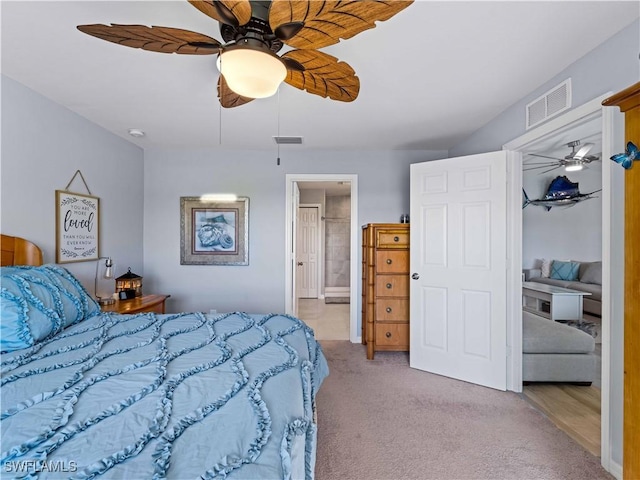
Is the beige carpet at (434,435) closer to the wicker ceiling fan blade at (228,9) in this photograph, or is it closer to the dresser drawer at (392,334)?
the dresser drawer at (392,334)

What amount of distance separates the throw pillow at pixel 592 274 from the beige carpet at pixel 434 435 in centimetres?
381

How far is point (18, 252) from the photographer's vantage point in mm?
2135

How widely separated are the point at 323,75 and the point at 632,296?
61.2 inches

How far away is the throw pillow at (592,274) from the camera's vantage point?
16.4 feet

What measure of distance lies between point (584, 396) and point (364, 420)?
6.18ft

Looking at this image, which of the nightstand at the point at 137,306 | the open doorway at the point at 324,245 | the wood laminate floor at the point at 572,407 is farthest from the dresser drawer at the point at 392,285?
the open doorway at the point at 324,245

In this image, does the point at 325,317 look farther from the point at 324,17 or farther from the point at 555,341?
the point at 324,17

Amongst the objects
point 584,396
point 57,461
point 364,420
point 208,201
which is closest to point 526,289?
point 584,396

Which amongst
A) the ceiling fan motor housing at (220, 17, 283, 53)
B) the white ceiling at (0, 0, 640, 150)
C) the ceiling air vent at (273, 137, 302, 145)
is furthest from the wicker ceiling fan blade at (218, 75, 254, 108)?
the ceiling air vent at (273, 137, 302, 145)

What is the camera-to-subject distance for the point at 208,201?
3.85m

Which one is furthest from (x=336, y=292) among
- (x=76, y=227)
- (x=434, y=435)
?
(x=76, y=227)

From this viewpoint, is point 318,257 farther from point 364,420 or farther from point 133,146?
point 364,420

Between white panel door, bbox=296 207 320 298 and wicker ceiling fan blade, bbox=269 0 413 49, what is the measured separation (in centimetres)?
580

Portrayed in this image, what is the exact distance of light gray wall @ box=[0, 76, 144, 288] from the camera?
7.03 ft
